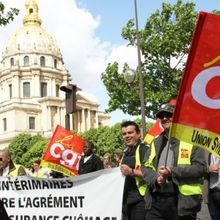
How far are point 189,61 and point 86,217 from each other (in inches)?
133

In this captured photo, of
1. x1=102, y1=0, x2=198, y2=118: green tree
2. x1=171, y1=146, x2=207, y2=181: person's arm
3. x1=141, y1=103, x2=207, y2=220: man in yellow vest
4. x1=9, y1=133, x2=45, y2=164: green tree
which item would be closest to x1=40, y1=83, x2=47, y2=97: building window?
x1=9, y1=133, x2=45, y2=164: green tree

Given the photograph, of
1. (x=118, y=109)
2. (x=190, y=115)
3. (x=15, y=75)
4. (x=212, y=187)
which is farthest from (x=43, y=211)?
(x=15, y=75)

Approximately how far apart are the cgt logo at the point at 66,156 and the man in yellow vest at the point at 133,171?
368 centimetres

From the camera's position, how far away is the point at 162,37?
33.8 metres

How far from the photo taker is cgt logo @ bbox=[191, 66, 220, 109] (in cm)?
415

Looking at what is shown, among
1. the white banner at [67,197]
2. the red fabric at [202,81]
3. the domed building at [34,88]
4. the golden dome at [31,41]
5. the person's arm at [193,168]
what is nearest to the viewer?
the red fabric at [202,81]

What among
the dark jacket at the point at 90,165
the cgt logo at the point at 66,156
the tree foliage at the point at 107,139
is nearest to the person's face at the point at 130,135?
the dark jacket at the point at 90,165

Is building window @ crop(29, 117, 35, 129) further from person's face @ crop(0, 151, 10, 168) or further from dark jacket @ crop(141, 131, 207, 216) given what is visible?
dark jacket @ crop(141, 131, 207, 216)

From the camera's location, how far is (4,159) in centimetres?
822

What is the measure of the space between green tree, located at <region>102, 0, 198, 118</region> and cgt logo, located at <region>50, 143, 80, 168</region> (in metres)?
22.3

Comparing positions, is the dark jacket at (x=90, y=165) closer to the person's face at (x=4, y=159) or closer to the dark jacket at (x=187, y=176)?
the person's face at (x=4, y=159)

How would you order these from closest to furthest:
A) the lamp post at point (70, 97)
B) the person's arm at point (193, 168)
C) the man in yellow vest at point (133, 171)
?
the person's arm at point (193, 168)
the man in yellow vest at point (133, 171)
the lamp post at point (70, 97)

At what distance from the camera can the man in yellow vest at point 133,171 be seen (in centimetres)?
574

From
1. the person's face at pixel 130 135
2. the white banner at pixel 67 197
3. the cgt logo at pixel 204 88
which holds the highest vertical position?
the cgt logo at pixel 204 88
